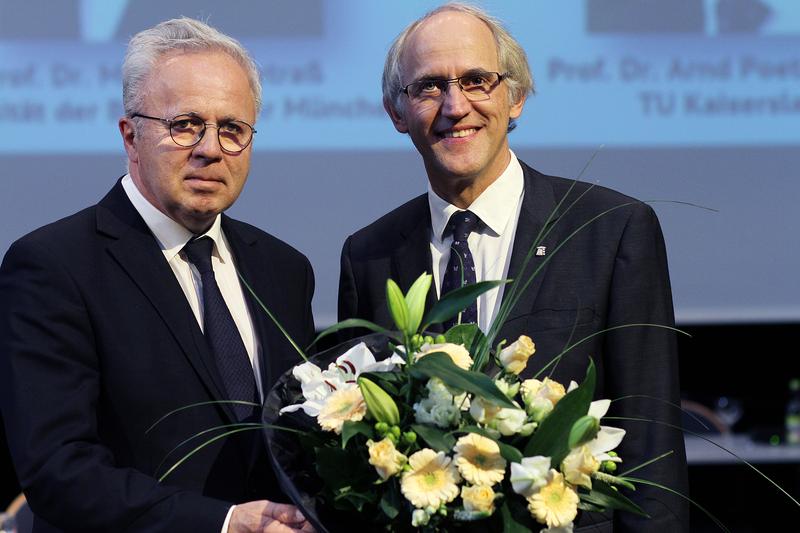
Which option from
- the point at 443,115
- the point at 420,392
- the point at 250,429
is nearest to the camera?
the point at 420,392

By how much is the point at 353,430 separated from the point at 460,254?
1.01 meters

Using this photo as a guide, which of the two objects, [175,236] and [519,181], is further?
[519,181]

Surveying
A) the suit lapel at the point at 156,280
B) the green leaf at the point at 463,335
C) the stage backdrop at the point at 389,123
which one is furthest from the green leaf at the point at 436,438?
the stage backdrop at the point at 389,123

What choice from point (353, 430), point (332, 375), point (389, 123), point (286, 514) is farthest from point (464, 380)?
point (389, 123)

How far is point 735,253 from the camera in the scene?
203 inches

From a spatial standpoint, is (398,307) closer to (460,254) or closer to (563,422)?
(563,422)

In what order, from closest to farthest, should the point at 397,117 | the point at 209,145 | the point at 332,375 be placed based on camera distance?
the point at 332,375 < the point at 209,145 < the point at 397,117

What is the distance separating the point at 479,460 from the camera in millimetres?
1763

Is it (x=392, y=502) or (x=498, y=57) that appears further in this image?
→ (x=498, y=57)

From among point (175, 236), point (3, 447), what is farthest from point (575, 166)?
point (3, 447)

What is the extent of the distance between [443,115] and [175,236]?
0.69 metres

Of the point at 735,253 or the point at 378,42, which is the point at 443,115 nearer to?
the point at 378,42

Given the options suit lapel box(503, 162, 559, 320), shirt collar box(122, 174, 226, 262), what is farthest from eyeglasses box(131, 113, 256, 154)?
suit lapel box(503, 162, 559, 320)

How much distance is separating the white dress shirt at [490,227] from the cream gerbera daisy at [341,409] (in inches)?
34.4
